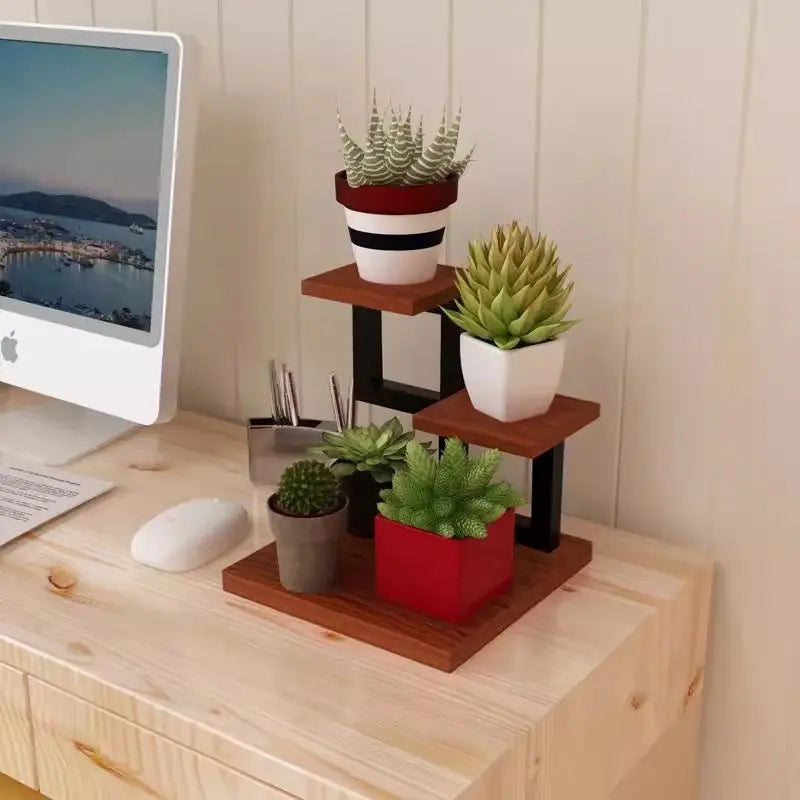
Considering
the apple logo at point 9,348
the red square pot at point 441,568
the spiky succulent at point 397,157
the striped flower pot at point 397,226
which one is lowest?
the red square pot at point 441,568

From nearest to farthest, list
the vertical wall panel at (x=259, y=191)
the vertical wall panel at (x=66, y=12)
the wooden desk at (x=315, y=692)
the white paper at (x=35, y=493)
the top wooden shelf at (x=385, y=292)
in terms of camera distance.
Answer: the wooden desk at (x=315, y=692), the top wooden shelf at (x=385, y=292), the white paper at (x=35, y=493), the vertical wall panel at (x=259, y=191), the vertical wall panel at (x=66, y=12)

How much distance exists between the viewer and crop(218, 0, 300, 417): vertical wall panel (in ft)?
4.19

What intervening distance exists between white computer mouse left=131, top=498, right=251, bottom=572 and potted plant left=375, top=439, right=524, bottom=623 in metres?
0.19

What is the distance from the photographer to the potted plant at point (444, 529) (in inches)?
36.2

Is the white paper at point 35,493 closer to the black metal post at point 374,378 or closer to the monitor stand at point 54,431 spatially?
the monitor stand at point 54,431

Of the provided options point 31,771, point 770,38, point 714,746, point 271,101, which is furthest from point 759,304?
point 31,771

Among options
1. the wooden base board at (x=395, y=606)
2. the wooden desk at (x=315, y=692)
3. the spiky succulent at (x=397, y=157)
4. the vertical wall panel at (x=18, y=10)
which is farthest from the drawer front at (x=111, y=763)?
the vertical wall panel at (x=18, y=10)

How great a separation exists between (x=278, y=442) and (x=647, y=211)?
431 millimetres

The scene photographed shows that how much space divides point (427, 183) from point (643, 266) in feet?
0.72

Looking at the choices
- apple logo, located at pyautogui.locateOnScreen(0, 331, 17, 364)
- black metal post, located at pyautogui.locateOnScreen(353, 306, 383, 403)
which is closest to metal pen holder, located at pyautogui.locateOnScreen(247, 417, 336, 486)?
black metal post, located at pyautogui.locateOnScreen(353, 306, 383, 403)

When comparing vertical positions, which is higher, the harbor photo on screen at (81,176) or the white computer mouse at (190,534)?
the harbor photo on screen at (81,176)

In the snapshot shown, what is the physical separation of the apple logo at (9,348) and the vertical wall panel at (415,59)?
451 mm

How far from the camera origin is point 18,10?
150 cm

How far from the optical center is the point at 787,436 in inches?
41.3
